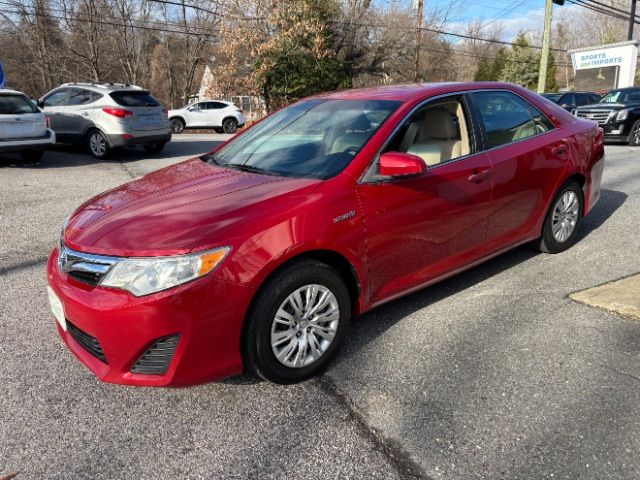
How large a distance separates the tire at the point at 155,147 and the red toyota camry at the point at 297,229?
864cm

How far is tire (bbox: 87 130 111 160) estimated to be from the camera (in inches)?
453

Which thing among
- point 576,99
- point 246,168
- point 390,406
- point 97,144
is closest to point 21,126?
point 97,144

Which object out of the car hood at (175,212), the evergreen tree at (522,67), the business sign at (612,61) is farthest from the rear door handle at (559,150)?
the evergreen tree at (522,67)

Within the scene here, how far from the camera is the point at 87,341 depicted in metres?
2.62

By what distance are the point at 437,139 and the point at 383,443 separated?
223cm

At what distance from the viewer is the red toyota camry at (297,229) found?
2443mm

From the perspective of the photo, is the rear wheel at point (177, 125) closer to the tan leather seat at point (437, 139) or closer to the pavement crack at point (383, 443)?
the tan leather seat at point (437, 139)

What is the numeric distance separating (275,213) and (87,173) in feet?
27.6

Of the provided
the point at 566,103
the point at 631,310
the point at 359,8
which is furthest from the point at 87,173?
the point at 359,8

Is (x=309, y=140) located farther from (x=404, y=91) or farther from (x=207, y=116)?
(x=207, y=116)

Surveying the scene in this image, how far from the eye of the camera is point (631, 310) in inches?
142

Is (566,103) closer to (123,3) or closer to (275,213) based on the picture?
(275,213)

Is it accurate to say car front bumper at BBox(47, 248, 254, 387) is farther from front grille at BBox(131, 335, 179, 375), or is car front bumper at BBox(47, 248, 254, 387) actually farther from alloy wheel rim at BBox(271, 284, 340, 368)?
alloy wheel rim at BBox(271, 284, 340, 368)

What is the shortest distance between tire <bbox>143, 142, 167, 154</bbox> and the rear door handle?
9.61 m
